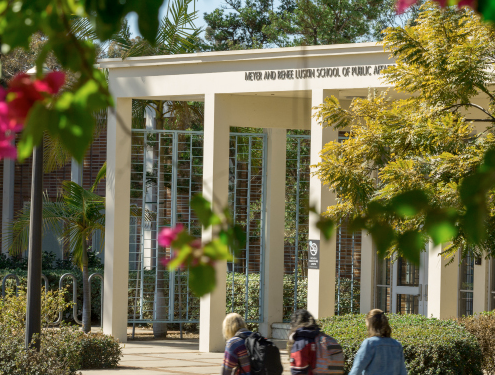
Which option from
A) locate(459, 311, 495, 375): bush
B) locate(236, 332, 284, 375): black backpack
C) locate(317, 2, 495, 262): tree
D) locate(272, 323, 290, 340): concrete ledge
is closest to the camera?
locate(236, 332, 284, 375): black backpack

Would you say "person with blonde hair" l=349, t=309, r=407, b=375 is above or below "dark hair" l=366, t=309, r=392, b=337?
below

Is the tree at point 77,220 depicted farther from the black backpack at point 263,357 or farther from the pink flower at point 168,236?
the pink flower at point 168,236

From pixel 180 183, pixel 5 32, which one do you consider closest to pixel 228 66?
pixel 180 183

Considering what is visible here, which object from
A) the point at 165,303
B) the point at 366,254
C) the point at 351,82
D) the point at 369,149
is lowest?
the point at 165,303

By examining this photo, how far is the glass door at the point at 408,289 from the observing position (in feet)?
44.3

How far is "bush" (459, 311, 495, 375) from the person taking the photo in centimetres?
953

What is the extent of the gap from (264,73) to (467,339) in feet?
17.8

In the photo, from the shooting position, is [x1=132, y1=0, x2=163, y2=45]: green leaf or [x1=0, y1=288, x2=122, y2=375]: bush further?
[x1=0, y1=288, x2=122, y2=375]: bush

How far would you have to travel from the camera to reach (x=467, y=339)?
8938 millimetres

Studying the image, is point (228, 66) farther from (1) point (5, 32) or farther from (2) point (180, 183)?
(1) point (5, 32)

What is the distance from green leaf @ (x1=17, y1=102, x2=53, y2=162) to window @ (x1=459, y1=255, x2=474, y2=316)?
43.7 feet

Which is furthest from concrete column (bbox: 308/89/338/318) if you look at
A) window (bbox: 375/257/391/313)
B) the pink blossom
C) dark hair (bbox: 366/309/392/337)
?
the pink blossom

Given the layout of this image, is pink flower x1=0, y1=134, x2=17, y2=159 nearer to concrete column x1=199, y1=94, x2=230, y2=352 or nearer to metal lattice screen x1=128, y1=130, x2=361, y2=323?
concrete column x1=199, y1=94, x2=230, y2=352

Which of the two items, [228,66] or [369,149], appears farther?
[228,66]
